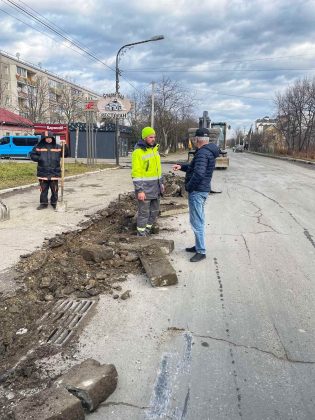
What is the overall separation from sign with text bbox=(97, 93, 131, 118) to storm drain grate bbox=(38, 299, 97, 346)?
20.9 meters

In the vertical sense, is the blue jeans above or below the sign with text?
below

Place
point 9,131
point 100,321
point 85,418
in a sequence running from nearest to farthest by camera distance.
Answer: point 85,418, point 100,321, point 9,131

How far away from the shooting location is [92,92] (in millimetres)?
111062

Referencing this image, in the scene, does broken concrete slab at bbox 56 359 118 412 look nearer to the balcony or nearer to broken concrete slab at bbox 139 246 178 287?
broken concrete slab at bbox 139 246 178 287

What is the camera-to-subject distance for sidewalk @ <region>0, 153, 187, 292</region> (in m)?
6.15

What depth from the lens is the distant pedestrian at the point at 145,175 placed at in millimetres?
6648

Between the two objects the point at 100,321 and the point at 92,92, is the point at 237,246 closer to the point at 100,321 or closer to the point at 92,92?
the point at 100,321

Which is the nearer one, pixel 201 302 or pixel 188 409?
pixel 188 409

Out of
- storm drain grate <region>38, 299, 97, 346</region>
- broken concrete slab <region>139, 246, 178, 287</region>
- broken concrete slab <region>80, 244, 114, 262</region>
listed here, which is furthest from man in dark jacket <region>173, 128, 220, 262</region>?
storm drain grate <region>38, 299, 97, 346</region>

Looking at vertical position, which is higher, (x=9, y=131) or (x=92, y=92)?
(x=92, y=92)

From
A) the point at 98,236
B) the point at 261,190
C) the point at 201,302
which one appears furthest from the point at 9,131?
the point at 201,302

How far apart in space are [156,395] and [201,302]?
1698 millimetres

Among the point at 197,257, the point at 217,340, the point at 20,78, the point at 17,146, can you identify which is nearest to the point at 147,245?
the point at 197,257

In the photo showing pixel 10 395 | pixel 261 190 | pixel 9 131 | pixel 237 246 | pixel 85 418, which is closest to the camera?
pixel 85 418
